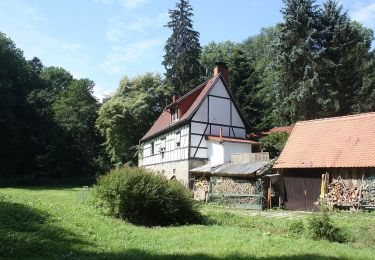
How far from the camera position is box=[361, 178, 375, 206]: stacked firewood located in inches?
778

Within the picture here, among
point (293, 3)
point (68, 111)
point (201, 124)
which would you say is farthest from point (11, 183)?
A: point (293, 3)

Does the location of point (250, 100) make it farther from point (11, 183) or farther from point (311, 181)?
point (11, 183)

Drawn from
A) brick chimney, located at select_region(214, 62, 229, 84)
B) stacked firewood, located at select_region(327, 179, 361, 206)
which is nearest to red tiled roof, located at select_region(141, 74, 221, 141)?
brick chimney, located at select_region(214, 62, 229, 84)

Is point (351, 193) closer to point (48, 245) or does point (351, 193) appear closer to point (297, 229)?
point (297, 229)

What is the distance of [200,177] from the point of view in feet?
102

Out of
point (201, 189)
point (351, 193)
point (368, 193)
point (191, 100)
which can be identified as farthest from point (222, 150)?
point (368, 193)

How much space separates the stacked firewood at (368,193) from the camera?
19.8 m

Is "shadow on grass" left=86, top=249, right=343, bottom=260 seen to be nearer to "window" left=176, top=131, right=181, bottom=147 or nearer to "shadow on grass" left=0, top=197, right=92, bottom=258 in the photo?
"shadow on grass" left=0, top=197, right=92, bottom=258

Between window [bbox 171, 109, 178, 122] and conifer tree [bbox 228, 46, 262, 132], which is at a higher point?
conifer tree [bbox 228, 46, 262, 132]

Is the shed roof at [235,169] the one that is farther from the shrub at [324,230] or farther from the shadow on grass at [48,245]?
the shadow on grass at [48,245]

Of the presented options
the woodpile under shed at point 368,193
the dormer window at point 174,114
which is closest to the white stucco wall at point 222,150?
the dormer window at point 174,114

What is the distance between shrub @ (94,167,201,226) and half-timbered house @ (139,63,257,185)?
13385 mm

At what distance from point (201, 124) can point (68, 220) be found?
65.3 feet

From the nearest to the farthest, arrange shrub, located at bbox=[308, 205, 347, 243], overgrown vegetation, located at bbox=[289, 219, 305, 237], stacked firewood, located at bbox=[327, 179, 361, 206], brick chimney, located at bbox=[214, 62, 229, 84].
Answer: shrub, located at bbox=[308, 205, 347, 243], overgrown vegetation, located at bbox=[289, 219, 305, 237], stacked firewood, located at bbox=[327, 179, 361, 206], brick chimney, located at bbox=[214, 62, 229, 84]
